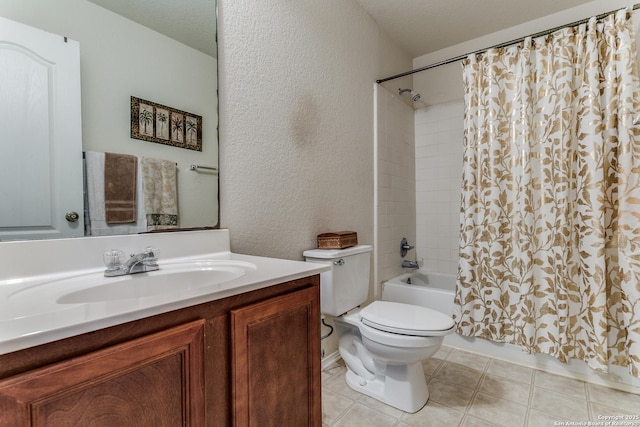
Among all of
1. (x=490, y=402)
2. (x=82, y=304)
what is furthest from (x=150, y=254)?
(x=490, y=402)

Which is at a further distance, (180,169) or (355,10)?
(355,10)

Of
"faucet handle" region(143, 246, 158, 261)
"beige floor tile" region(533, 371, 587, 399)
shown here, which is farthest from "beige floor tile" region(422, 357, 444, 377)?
"faucet handle" region(143, 246, 158, 261)

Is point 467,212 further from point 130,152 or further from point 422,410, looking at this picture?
point 130,152

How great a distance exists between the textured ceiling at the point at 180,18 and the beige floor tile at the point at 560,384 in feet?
7.71

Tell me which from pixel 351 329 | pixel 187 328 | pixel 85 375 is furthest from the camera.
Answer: pixel 351 329

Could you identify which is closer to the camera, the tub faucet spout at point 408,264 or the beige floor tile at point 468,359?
the beige floor tile at point 468,359

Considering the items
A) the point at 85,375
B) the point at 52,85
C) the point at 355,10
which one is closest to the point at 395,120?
the point at 355,10

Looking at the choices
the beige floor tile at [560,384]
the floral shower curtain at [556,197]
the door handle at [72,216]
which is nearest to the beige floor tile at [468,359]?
the floral shower curtain at [556,197]

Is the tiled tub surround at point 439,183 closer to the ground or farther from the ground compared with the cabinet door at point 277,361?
farther from the ground

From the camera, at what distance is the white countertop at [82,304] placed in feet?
1.53

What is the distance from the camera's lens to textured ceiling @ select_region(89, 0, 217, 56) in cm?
109

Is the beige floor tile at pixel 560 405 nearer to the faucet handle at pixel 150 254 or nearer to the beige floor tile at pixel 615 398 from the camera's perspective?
the beige floor tile at pixel 615 398

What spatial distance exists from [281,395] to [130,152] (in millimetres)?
935

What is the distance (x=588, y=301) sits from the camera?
1.64 meters
